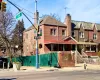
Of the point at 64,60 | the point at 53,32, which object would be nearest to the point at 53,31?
the point at 53,32

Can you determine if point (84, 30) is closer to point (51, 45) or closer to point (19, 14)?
point (51, 45)

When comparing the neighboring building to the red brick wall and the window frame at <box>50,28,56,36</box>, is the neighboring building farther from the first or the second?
the red brick wall

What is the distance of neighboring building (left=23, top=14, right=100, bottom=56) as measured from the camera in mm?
52344

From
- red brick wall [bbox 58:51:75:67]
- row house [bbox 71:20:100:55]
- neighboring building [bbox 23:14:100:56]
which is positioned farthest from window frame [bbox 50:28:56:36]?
red brick wall [bbox 58:51:75:67]

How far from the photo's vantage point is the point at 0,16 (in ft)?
148

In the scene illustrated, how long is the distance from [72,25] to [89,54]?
7565mm

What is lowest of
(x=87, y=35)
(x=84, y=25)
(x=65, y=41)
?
(x=65, y=41)

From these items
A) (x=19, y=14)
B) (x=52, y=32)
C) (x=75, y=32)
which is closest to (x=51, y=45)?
(x=52, y=32)

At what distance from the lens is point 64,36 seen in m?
55.0

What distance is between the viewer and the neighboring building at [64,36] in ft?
172

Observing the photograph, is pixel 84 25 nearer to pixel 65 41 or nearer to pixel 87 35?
pixel 87 35

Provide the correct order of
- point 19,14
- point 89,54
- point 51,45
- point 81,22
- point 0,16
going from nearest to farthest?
point 19,14 < point 0,16 < point 51,45 < point 89,54 < point 81,22

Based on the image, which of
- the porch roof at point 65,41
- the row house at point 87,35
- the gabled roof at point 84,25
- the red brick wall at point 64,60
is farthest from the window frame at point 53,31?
the red brick wall at point 64,60

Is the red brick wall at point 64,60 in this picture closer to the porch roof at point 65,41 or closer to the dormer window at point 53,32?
the porch roof at point 65,41
